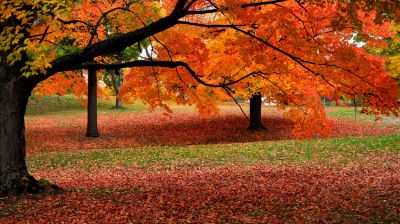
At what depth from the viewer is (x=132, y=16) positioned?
11789 mm

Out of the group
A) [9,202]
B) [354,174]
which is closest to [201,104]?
[354,174]

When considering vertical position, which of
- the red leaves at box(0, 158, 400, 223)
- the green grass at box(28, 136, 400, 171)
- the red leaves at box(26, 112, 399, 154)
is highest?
the red leaves at box(26, 112, 399, 154)

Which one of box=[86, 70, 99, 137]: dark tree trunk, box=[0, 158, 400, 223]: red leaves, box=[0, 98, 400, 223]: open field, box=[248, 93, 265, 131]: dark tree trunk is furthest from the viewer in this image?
box=[248, 93, 265, 131]: dark tree trunk

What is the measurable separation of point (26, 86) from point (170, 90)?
752cm

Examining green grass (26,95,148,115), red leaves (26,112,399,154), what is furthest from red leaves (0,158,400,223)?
green grass (26,95,148,115)

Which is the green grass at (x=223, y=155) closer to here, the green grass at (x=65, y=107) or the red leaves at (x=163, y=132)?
the red leaves at (x=163, y=132)

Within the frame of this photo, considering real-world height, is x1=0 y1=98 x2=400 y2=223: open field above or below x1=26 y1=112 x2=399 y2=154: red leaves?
below

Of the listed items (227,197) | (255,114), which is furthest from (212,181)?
(255,114)

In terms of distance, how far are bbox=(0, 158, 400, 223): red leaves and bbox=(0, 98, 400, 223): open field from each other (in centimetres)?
2

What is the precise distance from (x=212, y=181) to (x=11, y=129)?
5.19 metres

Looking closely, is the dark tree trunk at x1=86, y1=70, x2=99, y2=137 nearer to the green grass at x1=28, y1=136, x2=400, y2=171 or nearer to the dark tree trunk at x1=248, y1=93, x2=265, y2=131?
the green grass at x1=28, y1=136, x2=400, y2=171

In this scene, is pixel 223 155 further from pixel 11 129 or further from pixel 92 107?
pixel 92 107

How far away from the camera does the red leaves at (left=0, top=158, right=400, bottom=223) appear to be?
7.67 m

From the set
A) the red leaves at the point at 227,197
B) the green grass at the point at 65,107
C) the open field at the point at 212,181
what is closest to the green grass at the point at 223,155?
the open field at the point at 212,181
